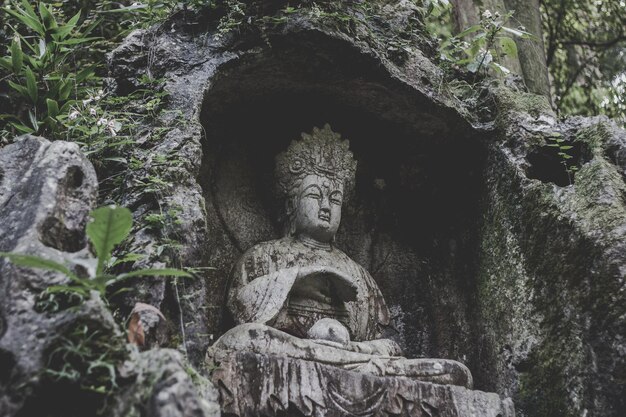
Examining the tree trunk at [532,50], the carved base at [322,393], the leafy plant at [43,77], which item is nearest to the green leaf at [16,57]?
the leafy plant at [43,77]

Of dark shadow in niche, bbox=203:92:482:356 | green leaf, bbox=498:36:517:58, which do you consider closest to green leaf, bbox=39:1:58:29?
dark shadow in niche, bbox=203:92:482:356

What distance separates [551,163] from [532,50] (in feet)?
8.91

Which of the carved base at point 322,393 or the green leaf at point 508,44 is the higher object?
the green leaf at point 508,44

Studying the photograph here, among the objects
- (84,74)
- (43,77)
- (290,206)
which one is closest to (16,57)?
(43,77)

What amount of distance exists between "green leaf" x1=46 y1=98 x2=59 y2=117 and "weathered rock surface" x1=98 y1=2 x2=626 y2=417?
0.55 meters

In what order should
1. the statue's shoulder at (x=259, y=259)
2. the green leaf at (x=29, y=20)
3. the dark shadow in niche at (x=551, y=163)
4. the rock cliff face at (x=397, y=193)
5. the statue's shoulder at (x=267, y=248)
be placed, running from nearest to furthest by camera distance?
the rock cliff face at (x=397, y=193) → the green leaf at (x=29, y=20) → the dark shadow in niche at (x=551, y=163) → the statue's shoulder at (x=259, y=259) → the statue's shoulder at (x=267, y=248)

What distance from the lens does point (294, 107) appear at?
6281mm

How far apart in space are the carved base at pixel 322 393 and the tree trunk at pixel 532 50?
4.00 metres

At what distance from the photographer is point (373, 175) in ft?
21.8

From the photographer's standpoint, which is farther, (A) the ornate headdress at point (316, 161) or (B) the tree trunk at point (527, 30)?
(B) the tree trunk at point (527, 30)

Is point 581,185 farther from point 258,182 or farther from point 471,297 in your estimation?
point 258,182

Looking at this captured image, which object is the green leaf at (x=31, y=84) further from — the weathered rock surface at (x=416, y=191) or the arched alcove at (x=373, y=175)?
the arched alcove at (x=373, y=175)

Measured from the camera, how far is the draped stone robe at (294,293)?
16.7 feet

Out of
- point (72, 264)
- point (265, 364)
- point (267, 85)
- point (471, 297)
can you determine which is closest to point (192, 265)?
point (265, 364)
